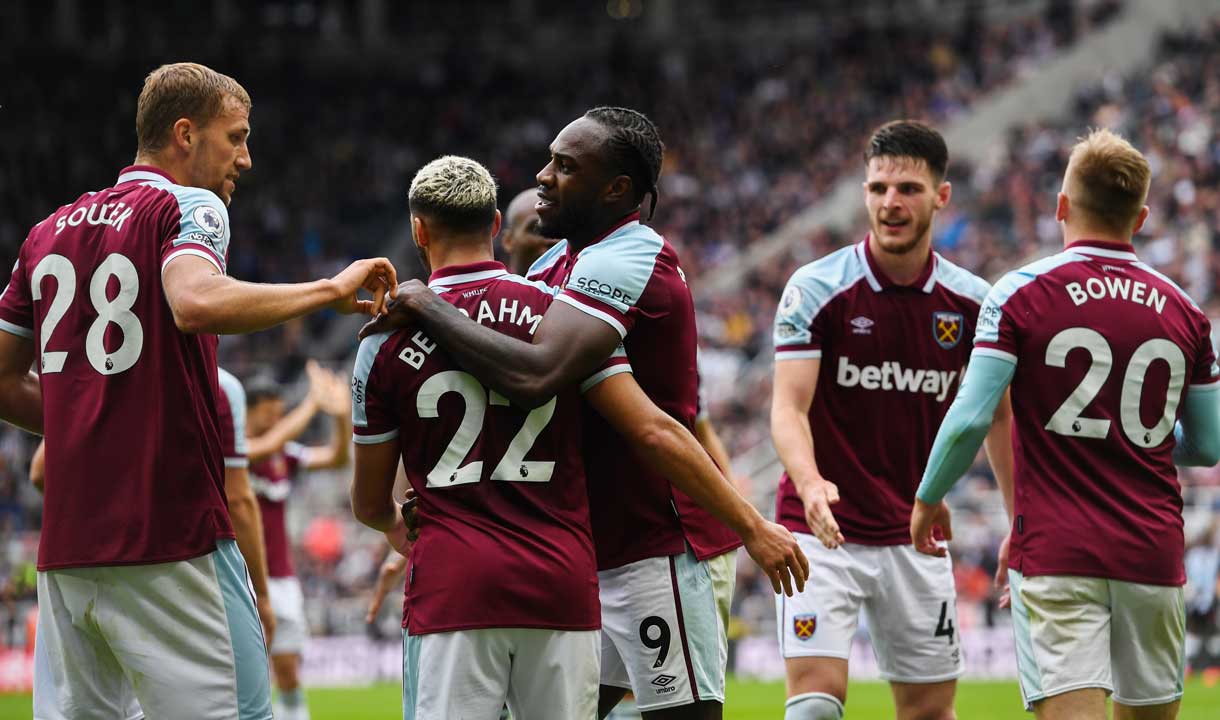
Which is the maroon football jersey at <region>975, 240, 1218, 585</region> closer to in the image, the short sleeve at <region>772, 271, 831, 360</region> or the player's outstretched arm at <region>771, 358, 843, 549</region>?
the player's outstretched arm at <region>771, 358, 843, 549</region>

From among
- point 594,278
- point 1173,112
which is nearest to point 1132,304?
point 594,278

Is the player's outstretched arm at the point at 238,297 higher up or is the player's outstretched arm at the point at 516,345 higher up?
the player's outstretched arm at the point at 238,297

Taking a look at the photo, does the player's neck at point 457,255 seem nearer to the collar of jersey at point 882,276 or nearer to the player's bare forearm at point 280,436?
the collar of jersey at point 882,276

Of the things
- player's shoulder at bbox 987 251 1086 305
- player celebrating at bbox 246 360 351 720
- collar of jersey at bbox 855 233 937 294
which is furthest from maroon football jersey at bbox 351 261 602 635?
player celebrating at bbox 246 360 351 720

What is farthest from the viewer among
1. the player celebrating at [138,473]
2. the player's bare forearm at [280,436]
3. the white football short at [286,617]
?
the white football short at [286,617]

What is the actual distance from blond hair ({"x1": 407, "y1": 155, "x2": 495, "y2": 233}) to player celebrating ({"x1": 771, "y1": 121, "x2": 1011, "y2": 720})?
194 cm

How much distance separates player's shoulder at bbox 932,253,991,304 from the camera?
6156 mm

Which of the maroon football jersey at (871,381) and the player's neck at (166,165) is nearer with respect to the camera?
the player's neck at (166,165)

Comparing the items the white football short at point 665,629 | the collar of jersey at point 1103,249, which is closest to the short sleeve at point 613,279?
the white football short at point 665,629

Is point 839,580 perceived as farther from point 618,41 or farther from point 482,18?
point 482,18

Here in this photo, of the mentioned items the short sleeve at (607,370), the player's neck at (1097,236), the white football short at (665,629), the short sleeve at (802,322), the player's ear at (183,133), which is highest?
the player's ear at (183,133)

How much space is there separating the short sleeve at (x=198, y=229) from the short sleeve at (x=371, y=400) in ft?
1.66

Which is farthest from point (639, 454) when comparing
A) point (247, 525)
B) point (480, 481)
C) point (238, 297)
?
point (247, 525)

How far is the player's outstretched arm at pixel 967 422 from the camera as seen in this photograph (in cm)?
499
